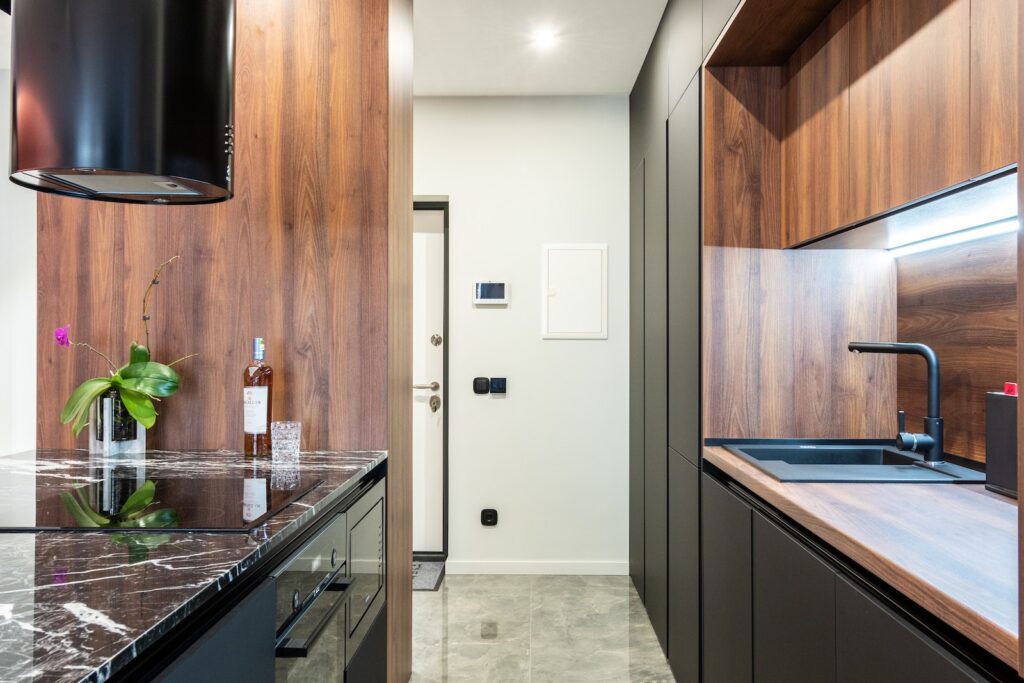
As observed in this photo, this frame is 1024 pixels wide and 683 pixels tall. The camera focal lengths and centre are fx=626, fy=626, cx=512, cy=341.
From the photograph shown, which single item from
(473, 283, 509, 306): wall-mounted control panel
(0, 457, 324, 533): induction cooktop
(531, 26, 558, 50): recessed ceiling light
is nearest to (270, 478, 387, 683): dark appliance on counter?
(0, 457, 324, 533): induction cooktop

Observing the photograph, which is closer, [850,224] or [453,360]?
[850,224]

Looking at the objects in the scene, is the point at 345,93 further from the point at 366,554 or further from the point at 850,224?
the point at 850,224

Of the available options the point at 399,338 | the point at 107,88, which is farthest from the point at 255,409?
the point at 107,88

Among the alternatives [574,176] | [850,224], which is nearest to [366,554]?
[850,224]

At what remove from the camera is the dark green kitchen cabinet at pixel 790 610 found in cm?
117

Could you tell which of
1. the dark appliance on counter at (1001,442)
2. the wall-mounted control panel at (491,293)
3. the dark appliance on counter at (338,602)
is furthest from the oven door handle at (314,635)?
the wall-mounted control panel at (491,293)

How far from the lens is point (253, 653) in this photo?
95 cm

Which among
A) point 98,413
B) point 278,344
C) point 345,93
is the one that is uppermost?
point 345,93

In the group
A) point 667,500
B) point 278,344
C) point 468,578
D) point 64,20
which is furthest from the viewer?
point 468,578

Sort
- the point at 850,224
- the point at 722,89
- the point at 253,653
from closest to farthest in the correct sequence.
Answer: the point at 253,653 → the point at 850,224 → the point at 722,89

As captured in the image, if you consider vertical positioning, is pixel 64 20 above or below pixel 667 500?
above

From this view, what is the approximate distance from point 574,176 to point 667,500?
6.15ft

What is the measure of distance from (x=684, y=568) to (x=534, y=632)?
2.93 ft

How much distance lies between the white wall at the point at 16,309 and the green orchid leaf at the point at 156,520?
114cm
